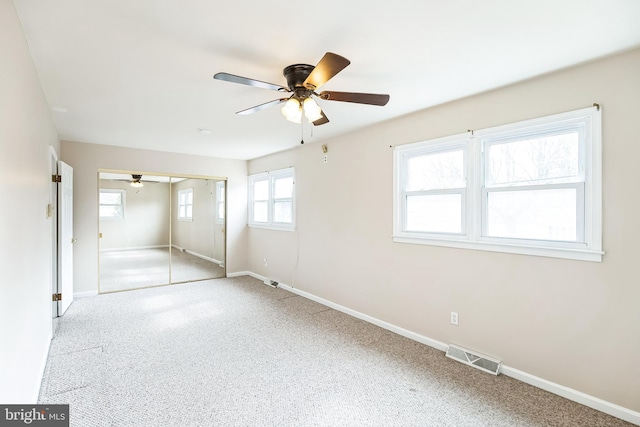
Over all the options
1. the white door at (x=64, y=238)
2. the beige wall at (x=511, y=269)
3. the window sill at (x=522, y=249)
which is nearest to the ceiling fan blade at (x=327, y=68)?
the beige wall at (x=511, y=269)

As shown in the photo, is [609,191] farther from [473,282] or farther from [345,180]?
[345,180]

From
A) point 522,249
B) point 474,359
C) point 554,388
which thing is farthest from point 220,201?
point 554,388

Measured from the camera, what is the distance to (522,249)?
256cm

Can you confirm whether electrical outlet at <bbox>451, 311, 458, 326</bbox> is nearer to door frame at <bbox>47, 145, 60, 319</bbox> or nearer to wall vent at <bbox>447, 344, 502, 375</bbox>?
wall vent at <bbox>447, 344, 502, 375</bbox>

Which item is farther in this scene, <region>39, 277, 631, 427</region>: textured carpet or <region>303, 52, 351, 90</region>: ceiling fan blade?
<region>39, 277, 631, 427</region>: textured carpet

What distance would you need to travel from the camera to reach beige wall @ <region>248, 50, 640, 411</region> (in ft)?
6.86

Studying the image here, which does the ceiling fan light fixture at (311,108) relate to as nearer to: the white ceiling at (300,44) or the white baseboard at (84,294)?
the white ceiling at (300,44)

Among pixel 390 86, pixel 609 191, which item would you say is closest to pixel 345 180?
pixel 390 86

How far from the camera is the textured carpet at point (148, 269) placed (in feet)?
17.4

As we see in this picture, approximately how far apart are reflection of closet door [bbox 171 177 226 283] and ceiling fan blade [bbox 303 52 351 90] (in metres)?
4.71

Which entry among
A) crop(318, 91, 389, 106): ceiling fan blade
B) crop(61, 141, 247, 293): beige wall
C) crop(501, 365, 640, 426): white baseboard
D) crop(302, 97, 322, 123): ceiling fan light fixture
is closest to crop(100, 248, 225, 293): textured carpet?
crop(61, 141, 247, 293): beige wall

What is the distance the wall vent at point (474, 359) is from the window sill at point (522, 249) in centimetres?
97

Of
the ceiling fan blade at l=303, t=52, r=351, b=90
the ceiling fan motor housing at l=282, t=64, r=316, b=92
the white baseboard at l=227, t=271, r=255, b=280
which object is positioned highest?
the ceiling fan motor housing at l=282, t=64, r=316, b=92

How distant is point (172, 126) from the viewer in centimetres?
392
